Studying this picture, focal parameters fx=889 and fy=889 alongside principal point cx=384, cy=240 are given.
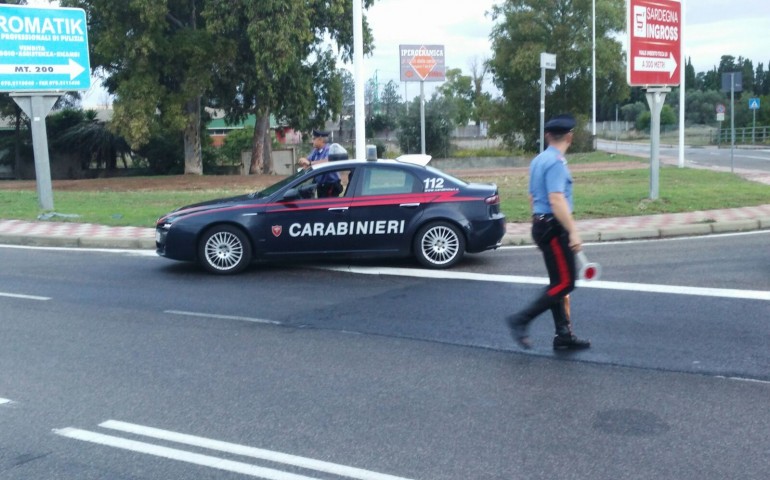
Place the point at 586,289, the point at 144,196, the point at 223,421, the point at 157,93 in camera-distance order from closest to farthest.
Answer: the point at 223,421
the point at 586,289
the point at 144,196
the point at 157,93

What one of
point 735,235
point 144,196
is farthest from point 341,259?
point 144,196

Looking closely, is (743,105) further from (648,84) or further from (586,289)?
(586,289)

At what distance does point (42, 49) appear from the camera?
19.6 m

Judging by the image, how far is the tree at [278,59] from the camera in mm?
32781

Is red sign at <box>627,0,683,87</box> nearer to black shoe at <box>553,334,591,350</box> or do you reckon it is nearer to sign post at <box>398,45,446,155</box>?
black shoe at <box>553,334,591,350</box>

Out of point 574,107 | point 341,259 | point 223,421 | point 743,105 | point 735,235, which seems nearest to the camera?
point 223,421

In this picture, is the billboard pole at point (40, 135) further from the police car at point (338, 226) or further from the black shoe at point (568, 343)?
the black shoe at point (568, 343)

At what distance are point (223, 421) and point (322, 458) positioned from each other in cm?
100

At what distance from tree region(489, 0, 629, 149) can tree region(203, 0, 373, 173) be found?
20.6 metres

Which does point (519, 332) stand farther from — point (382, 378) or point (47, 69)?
point (47, 69)

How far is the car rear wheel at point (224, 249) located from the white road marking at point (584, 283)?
1200mm

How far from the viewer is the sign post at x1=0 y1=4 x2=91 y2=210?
755 inches

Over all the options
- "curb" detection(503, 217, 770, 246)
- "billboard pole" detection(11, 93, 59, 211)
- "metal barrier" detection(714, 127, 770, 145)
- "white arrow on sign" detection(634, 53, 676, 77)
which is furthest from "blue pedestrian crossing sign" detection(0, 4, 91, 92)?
"metal barrier" detection(714, 127, 770, 145)

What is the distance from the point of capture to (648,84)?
18.3m
